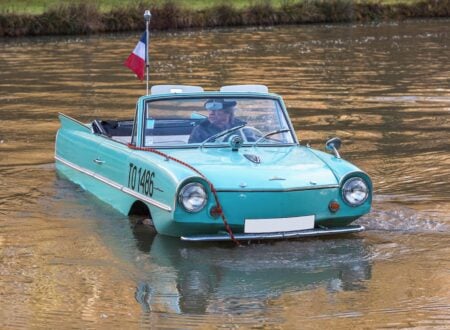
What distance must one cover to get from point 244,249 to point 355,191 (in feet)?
3.70

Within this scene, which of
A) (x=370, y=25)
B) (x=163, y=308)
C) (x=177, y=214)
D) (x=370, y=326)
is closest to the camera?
(x=370, y=326)

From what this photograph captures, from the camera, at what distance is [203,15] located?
128 ft

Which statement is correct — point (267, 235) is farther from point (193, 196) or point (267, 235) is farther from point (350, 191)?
point (350, 191)

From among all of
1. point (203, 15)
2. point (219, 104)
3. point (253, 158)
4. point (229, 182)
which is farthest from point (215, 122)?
point (203, 15)

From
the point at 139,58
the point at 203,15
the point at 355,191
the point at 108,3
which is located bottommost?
the point at 203,15

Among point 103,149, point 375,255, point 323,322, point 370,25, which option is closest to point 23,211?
point 103,149

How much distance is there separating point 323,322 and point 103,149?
4554 mm

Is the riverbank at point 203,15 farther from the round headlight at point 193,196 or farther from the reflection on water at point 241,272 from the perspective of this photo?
the round headlight at point 193,196

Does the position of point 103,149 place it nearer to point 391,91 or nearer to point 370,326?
point 370,326

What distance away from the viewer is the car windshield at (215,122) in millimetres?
10312

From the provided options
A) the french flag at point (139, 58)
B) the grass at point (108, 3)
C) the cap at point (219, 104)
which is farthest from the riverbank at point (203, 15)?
the cap at point (219, 104)

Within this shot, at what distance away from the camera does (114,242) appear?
30.9 ft

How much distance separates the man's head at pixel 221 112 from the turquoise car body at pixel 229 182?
0.42 ft

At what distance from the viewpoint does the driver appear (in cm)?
1036
